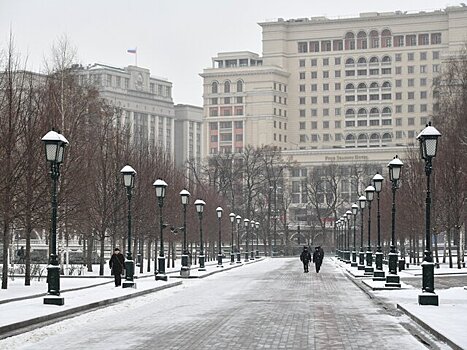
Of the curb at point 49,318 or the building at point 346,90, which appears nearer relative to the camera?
the curb at point 49,318

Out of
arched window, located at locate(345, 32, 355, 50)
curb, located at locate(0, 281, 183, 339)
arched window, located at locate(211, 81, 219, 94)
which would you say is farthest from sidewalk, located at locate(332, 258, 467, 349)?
arched window, located at locate(345, 32, 355, 50)

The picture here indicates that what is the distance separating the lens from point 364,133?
197 m

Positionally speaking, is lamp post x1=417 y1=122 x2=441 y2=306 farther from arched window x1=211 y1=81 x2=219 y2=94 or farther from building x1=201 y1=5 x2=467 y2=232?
arched window x1=211 y1=81 x2=219 y2=94

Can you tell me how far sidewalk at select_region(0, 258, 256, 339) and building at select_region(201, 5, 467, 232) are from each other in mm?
151301

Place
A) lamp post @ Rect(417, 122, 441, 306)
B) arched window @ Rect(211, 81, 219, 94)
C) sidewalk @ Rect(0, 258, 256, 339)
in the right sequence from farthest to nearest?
arched window @ Rect(211, 81, 219, 94), lamp post @ Rect(417, 122, 441, 306), sidewalk @ Rect(0, 258, 256, 339)

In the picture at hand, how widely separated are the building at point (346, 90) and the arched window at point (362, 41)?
19 cm

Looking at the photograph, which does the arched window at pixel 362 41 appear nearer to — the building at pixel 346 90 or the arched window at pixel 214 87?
the building at pixel 346 90

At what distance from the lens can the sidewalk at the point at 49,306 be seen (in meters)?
21.9

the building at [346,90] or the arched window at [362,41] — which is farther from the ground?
the arched window at [362,41]

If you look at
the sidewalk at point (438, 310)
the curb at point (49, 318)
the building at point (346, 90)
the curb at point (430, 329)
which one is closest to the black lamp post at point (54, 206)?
the curb at point (49, 318)

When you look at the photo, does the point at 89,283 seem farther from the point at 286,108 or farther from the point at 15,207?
the point at 286,108

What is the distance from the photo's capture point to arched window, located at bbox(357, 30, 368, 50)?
647 ft

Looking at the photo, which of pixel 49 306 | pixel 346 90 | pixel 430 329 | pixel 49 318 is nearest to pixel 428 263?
pixel 430 329

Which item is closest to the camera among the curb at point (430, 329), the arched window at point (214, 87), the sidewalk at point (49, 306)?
the curb at point (430, 329)
